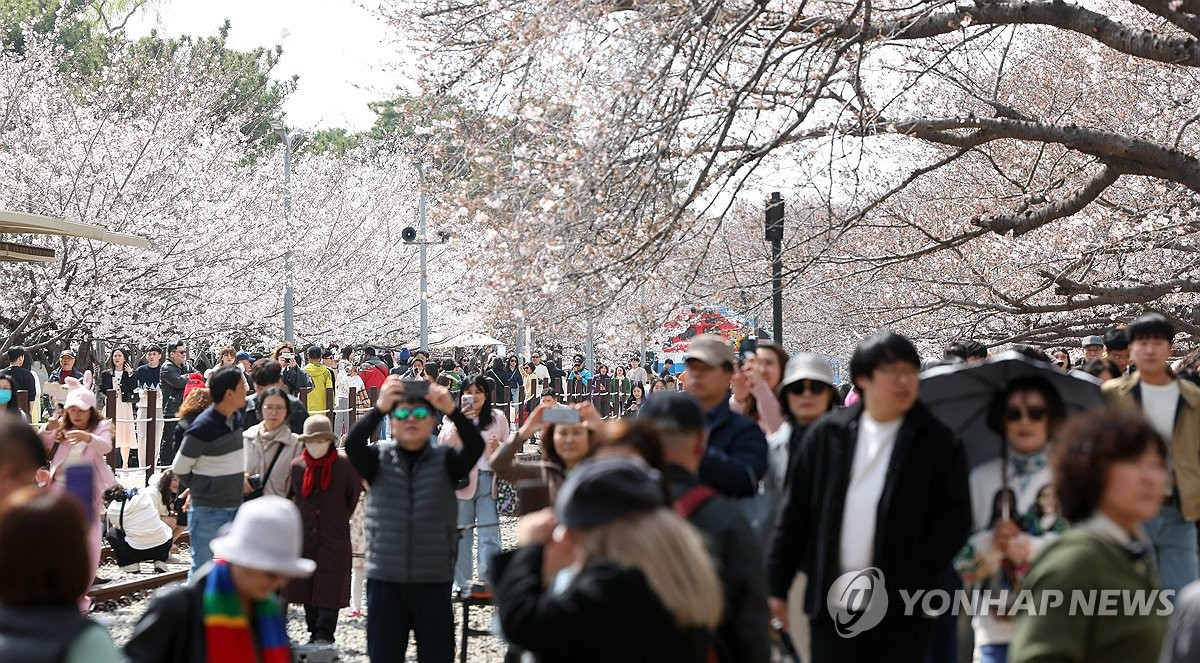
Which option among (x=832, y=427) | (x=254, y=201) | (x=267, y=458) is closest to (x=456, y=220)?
(x=267, y=458)

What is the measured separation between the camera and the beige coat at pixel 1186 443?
7.16 metres

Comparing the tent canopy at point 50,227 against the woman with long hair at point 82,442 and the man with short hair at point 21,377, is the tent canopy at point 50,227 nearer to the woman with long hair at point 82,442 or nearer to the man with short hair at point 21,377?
the woman with long hair at point 82,442

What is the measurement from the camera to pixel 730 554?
4.36 m

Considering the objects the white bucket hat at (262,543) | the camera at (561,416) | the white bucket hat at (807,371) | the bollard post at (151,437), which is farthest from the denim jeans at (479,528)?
the bollard post at (151,437)

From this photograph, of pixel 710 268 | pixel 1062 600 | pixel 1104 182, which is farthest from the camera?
pixel 710 268

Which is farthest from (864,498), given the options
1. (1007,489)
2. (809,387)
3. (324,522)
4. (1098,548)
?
(324,522)

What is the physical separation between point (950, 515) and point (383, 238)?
152ft

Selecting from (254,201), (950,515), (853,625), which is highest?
(254,201)

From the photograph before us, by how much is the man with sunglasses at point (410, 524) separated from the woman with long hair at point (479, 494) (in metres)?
3.07

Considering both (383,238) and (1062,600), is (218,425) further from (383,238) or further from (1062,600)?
(383,238)

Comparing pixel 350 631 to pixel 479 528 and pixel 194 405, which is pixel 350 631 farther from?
pixel 194 405

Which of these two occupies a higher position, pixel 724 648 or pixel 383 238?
pixel 383 238

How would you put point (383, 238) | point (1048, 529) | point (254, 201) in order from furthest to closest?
1. point (383, 238)
2. point (254, 201)
3. point (1048, 529)

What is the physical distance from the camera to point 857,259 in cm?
1405
